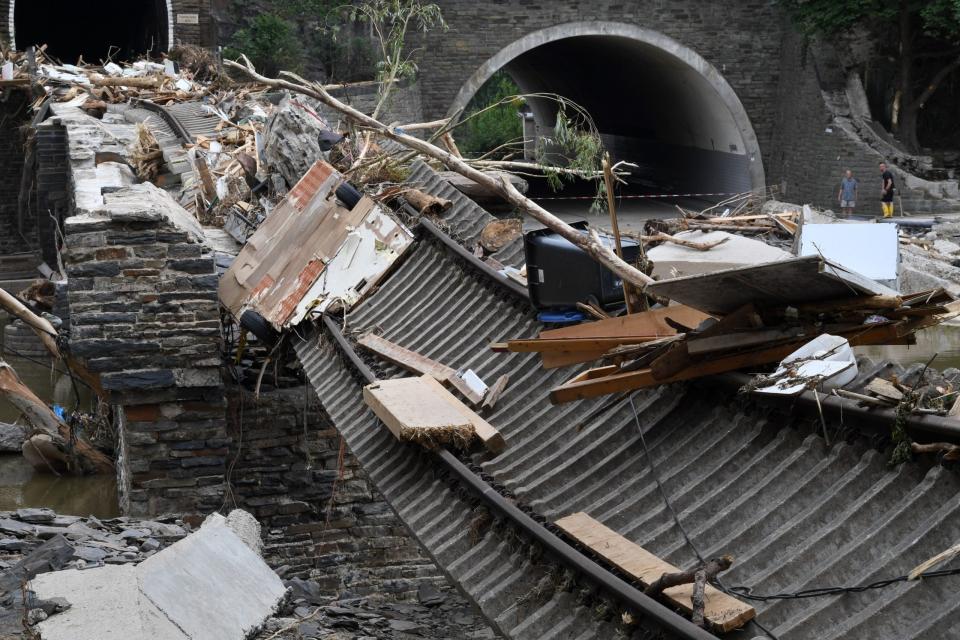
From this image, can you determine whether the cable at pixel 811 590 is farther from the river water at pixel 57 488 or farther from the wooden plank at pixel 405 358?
the river water at pixel 57 488

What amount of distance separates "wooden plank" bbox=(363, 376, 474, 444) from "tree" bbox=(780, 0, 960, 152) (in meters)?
19.0

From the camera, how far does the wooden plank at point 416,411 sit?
5.46 meters

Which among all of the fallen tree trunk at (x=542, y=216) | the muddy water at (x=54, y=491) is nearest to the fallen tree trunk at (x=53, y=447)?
the muddy water at (x=54, y=491)

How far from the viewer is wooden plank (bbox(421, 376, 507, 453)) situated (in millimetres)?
5477

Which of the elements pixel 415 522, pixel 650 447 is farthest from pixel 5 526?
pixel 650 447

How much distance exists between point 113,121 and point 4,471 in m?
7.08

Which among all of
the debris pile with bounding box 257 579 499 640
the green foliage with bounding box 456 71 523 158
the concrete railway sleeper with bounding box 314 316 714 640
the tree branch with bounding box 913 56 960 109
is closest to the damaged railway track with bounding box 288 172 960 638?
the concrete railway sleeper with bounding box 314 316 714 640

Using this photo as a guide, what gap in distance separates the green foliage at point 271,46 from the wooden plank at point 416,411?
63.6 ft

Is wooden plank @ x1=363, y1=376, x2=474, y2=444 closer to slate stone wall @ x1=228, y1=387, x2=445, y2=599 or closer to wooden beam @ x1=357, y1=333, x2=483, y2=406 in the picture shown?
wooden beam @ x1=357, y1=333, x2=483, y2=406

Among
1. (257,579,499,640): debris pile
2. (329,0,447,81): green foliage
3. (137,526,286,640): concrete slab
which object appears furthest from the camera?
(329,0,447,81): green foliage

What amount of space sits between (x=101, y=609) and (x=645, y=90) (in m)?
27.1

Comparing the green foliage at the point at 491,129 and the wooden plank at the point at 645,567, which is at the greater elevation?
the wooden plank at the point at 645,567

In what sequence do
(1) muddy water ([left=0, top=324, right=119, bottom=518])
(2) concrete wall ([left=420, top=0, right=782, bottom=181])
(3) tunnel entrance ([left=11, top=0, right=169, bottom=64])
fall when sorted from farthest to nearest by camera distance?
(3) tunnel entrance ([left=11, top=0, right=169, bottom=64]), (2) concrete wall ([left=420, top=0, right=782, bottom=181]), (1) muddy water ([left=0, top=324, right=119, bottom=518])

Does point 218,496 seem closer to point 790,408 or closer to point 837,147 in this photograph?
point 790,408
